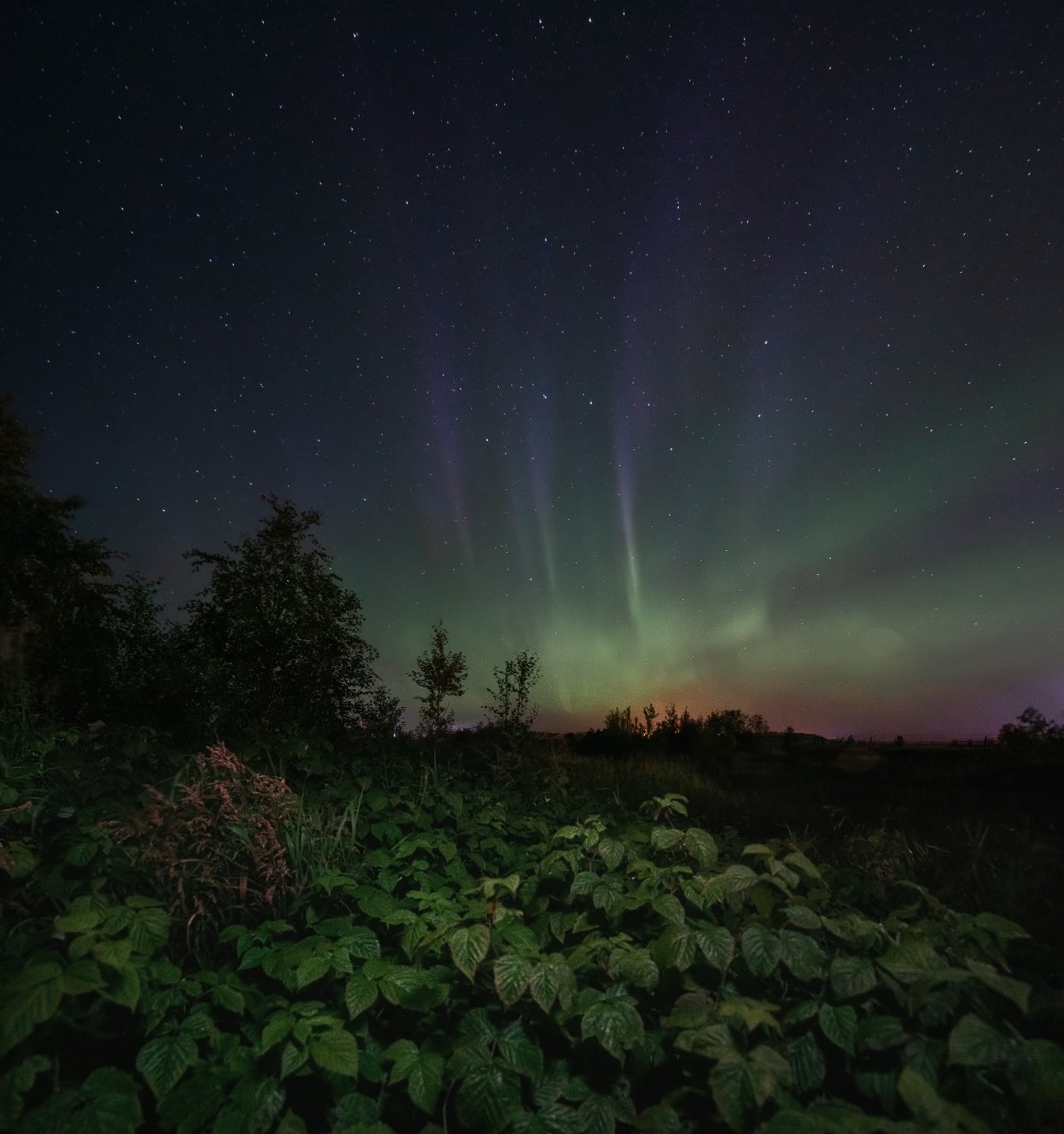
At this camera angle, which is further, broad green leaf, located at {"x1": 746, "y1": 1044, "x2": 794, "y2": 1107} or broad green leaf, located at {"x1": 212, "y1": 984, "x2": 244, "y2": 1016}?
broad green leaf, located at {"x1": 212, "y1": 984, "x2": 244, "y2": 1016}

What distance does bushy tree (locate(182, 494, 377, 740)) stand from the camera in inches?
522

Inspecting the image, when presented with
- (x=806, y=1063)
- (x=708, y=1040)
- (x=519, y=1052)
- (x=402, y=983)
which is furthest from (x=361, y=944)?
(x=806, y=1063)

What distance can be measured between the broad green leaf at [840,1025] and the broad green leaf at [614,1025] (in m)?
0.57

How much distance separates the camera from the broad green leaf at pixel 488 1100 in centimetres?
165

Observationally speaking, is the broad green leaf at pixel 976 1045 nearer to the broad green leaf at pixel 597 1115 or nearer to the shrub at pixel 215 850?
the broad green leaf at pixel 597 1115

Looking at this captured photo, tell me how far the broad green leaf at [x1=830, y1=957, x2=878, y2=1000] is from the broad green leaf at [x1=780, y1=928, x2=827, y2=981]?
0.07 metres

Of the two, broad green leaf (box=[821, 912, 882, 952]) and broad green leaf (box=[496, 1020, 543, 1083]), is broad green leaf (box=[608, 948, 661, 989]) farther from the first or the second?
broad green leaf (box=[821, 912, 882, 952])

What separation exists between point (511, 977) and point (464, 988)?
22.1 inches

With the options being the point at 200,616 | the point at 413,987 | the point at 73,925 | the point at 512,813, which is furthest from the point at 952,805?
the point at 200,616

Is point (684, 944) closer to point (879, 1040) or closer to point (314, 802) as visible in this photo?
point (879, 1040)

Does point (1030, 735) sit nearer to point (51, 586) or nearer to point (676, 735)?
point (676, 735)

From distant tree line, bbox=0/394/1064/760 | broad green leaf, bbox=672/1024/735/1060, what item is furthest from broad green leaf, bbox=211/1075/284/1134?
distant tree line, bbox=0/394/1064/760

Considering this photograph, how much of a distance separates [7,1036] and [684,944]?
2.07 meters

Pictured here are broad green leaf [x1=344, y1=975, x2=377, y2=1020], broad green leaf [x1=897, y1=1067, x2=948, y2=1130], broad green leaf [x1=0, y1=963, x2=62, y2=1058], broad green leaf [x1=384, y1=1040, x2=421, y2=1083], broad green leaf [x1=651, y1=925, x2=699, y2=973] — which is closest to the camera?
broad green leaf [x1=897, y1=1067, x2=948, y2=1130]
